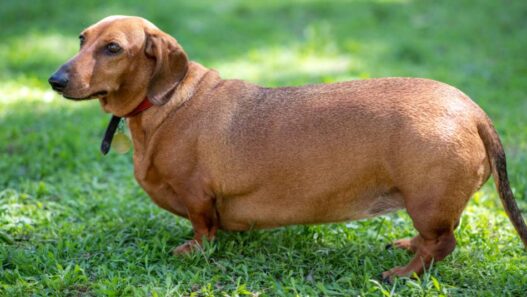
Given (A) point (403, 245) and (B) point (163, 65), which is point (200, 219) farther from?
(A) point (403, 245)

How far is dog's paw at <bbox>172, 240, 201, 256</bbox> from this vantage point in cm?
411

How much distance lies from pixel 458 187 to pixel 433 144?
0.28 metres

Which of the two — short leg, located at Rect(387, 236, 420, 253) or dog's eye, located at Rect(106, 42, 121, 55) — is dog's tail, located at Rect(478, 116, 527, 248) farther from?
dog's eye, located at Rect(106, 42, 121, 55)

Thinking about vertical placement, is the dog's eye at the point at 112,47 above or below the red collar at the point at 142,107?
above

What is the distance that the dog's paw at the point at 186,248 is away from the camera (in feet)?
13.5

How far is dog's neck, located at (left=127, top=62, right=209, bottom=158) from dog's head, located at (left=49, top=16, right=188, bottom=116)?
0.07 meters

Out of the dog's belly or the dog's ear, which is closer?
the dog's belly

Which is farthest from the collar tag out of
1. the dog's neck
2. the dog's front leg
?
the dog's front leg

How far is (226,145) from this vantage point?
3982 millimetres

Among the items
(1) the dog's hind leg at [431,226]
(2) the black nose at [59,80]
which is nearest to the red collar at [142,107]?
(2) the black nose at [59,80]

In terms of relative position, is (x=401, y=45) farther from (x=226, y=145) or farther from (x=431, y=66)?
(x=226, y=145)

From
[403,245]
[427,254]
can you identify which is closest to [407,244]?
[403,245]

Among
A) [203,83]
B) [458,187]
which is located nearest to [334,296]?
[458,187]

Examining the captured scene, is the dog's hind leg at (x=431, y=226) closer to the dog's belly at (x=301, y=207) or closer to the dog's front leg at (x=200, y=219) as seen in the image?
the dog's belly at (x=301, y=207)
